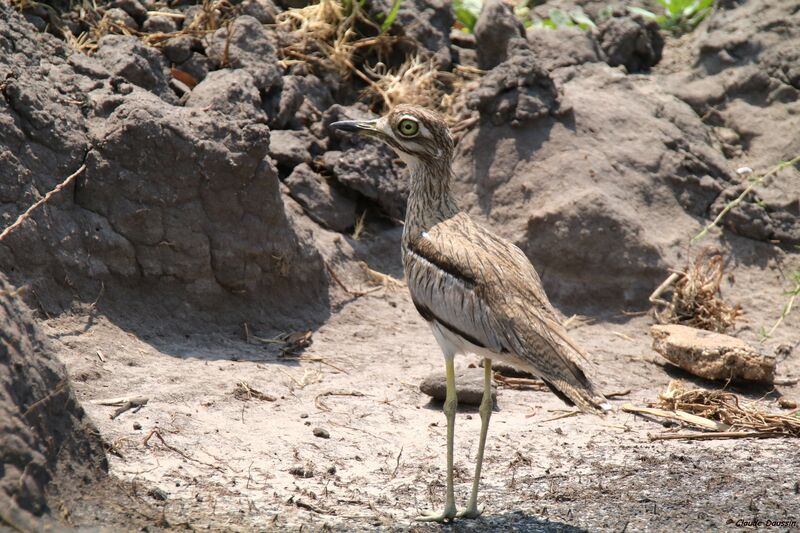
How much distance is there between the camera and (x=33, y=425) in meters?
3.74

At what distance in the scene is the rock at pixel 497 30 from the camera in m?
8.20

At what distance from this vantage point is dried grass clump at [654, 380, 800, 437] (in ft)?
18.3

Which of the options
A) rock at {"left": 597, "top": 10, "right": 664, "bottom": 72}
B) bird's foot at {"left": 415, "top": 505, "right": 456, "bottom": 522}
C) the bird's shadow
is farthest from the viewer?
rock at {"left": 597, "top": 10, "right": 664, "bottom": 72}

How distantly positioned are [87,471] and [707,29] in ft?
23.8

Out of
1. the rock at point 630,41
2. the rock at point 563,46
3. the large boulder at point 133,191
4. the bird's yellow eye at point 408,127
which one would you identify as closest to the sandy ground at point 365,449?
the large boulder at point 133,191

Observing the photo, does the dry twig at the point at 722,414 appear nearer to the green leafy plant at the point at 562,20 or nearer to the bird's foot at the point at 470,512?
the bird's foot at the point at 470,512

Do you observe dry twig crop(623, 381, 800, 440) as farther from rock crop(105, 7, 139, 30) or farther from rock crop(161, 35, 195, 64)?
rock crop(105, 7, 139, 30)

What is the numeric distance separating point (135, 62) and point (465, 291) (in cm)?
325

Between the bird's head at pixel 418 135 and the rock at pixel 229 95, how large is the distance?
171cm

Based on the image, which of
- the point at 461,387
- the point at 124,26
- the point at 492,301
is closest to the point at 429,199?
the point at 492,301

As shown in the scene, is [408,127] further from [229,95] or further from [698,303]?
[698,303]

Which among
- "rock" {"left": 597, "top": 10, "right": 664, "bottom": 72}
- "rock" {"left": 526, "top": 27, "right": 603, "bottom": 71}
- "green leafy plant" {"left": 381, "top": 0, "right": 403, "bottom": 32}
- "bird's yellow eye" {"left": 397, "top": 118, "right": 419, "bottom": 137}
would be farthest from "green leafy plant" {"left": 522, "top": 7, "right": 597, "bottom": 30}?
"bird's yellow eye" {"left": 397, "top": 118, "right": 419, "bottom": 137}

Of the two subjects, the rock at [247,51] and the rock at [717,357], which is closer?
the rock at [717,357]

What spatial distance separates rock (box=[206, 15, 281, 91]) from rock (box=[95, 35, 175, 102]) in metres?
0.48
